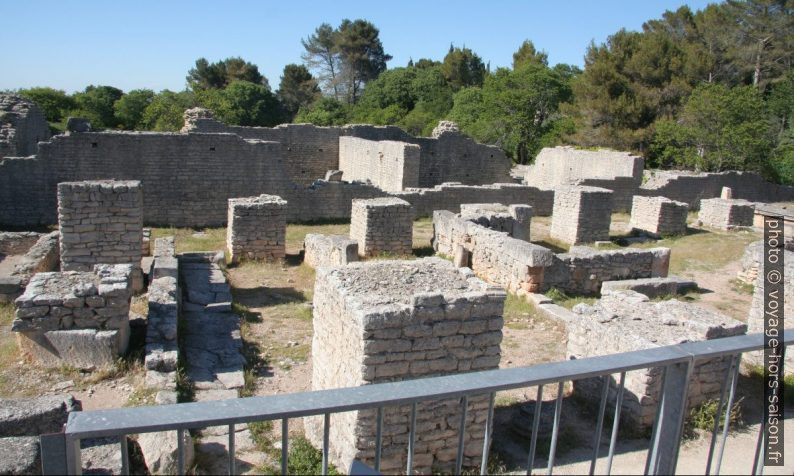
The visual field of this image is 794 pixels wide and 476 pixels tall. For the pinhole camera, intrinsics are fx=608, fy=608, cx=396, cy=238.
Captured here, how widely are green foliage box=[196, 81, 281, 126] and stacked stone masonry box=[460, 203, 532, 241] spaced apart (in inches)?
1110

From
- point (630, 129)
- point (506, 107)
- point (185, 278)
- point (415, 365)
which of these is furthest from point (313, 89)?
point (415, 365)

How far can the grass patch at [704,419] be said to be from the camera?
570 cm

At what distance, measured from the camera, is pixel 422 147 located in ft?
77.3

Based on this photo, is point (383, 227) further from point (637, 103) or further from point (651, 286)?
point (637, 103)

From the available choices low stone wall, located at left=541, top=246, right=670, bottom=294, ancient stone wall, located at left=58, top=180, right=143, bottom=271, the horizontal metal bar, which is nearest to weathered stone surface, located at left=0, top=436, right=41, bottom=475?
the horizontal metal bar

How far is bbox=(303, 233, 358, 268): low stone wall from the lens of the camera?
11.4 metres

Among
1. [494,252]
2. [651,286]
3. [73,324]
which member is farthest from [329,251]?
[651,286]

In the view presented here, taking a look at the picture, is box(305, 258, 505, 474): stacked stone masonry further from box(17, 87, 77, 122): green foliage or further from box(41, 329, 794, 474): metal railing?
box(17, 87, 77, 122): green foliage

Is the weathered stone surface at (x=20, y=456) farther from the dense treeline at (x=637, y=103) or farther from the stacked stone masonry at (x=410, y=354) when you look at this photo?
the dense treeline at (x=637, y=103)

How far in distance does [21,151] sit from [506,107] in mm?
23552

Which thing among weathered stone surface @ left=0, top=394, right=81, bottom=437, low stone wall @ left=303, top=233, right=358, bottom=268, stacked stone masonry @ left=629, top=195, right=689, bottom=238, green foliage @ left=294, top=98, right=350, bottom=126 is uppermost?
green foliage @ left=294, top=98, right=350, bottom=126

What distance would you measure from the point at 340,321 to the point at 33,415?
2585mm

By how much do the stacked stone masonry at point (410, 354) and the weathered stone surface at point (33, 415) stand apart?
81.2 inches

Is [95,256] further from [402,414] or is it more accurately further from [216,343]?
[402,414]
